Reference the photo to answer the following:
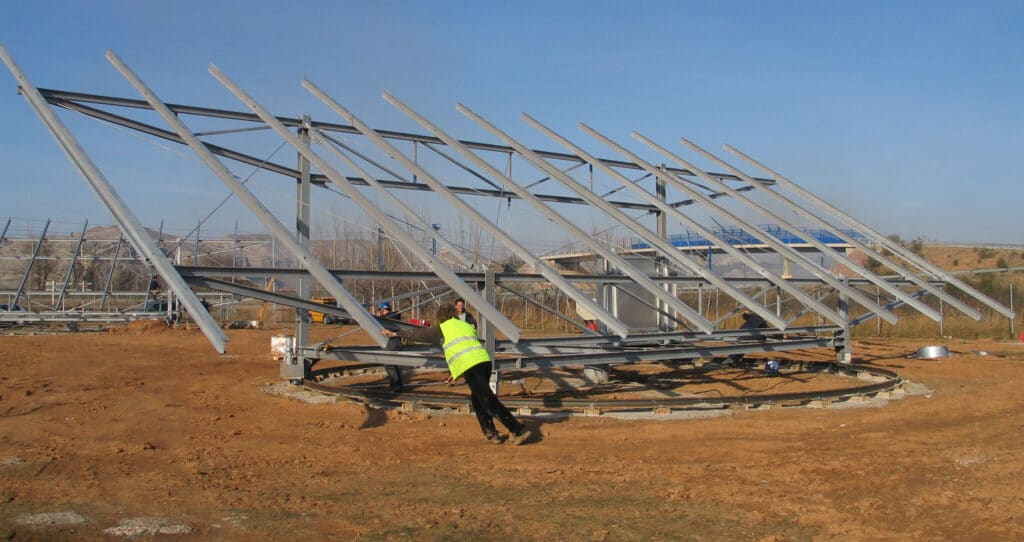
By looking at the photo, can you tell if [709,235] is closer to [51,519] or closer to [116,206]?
[116,206]

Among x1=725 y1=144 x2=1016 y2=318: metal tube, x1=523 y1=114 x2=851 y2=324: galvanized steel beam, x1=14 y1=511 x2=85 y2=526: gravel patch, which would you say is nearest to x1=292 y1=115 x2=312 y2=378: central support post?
x1=523 y1=114 x2=851 y2=324: galvanized steel beam

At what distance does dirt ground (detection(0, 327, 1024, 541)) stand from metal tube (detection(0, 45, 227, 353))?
56.0 inches

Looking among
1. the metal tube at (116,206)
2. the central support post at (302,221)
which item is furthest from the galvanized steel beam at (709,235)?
the metal tube at (116,206)

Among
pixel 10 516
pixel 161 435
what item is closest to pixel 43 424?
pixel 161 435

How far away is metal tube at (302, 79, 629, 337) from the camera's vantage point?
9875 millimetres

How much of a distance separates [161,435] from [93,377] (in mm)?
6427

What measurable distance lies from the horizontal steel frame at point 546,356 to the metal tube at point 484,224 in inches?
27.0

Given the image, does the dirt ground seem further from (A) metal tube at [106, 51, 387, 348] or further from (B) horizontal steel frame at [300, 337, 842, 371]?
(A) metal tube at [106, 51, 387, 348]

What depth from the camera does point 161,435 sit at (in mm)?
8883

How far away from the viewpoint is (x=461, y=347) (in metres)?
8.72

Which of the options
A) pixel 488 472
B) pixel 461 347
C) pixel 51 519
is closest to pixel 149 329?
pixel 461 347

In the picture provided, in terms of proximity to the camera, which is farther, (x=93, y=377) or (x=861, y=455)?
(x=93, y=377)

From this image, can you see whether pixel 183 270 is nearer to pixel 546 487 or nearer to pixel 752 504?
pixel 546 487

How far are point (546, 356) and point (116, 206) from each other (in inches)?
235
